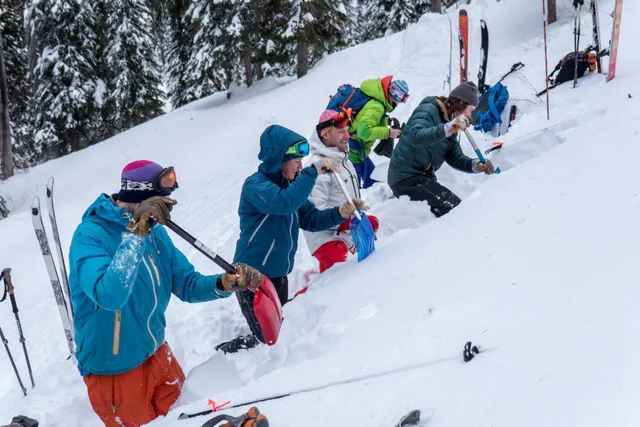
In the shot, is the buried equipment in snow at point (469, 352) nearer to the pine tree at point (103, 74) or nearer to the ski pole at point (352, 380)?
the ski pole at point (352, 380)

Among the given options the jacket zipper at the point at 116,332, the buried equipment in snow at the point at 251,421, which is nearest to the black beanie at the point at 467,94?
the jacket zipper at the point at 116,332

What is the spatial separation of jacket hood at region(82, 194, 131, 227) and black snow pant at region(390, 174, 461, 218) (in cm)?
318

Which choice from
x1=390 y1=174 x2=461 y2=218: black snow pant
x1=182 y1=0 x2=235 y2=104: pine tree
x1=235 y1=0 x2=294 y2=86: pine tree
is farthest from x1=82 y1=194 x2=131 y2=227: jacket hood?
x1=182 y1=0 x2=235 y2=104: pine tree

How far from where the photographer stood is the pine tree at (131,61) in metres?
19.0

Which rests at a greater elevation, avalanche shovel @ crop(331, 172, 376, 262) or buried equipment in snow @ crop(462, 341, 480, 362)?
buried equipment in snow @ crop(462, 341, 480, 362)

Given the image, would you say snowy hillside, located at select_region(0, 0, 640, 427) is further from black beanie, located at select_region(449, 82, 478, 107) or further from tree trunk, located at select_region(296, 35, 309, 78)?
tree trunk, located at select_region(296, 35, 309, 78)

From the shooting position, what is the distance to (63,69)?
17531 millimetres

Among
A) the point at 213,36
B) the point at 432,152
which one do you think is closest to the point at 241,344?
the point at 432,152

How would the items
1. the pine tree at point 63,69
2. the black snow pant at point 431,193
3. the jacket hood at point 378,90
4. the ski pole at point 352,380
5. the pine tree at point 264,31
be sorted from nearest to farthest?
1. the ski pole at point 352,380
2. the black snow pant at point 431,193
3. the jacket hood at point 378,90
4. the pine tree at point 264,31
5. the pine tree at point 63,69

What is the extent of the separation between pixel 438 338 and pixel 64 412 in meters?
2.98

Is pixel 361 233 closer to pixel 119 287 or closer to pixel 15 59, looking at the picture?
pixel 119 287

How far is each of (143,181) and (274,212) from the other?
112cm

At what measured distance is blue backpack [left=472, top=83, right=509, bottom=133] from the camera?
8.10 m

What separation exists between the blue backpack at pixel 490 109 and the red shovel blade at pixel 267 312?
19.2 ft
